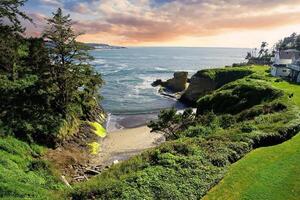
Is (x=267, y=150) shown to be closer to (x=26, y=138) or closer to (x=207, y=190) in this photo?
(x=207, y=190)

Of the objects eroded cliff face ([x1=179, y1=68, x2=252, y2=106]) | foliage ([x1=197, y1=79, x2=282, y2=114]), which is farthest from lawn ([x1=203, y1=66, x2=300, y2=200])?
eroded cliff face ([x1=179, y1=68, x2=252, y2=106])

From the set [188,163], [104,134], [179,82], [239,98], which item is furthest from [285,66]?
[188,163]

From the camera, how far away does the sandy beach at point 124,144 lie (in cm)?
4147

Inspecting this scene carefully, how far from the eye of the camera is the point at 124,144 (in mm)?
47656

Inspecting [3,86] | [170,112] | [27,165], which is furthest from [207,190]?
[3,86]

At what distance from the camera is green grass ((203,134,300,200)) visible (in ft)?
66.8

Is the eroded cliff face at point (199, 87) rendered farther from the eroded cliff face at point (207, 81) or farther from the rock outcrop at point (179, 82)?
the rock outcrop at point (179, 82)

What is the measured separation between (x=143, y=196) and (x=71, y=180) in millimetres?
15754

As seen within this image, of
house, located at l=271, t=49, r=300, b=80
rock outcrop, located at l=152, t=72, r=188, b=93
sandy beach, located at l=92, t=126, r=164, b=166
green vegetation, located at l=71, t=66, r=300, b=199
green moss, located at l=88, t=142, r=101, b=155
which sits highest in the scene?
house, located at l=271, t=49, r=300, b=80

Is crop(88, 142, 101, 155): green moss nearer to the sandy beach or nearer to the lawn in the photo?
the sandy beach

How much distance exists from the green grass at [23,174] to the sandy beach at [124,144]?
335 inches

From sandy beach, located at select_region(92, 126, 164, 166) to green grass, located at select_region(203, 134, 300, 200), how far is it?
61.9 feet

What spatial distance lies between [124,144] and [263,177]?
2741 centimetres

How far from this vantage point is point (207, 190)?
20719 millimetres
